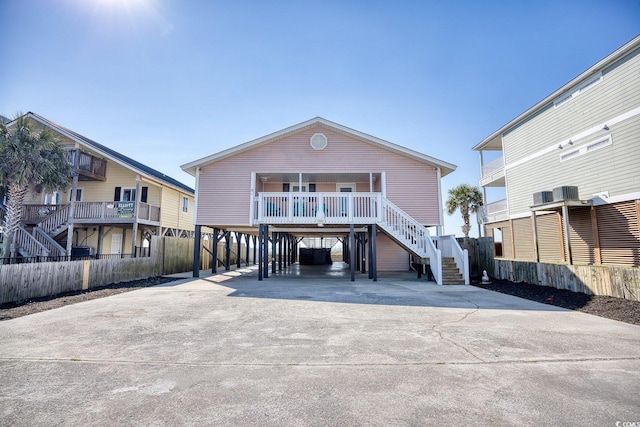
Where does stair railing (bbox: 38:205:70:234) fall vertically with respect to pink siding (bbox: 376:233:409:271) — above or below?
above

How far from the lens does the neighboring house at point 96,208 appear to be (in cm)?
1611

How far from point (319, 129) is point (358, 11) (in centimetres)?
521

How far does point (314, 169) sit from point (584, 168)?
11833 mm

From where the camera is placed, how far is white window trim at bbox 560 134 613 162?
1173cm

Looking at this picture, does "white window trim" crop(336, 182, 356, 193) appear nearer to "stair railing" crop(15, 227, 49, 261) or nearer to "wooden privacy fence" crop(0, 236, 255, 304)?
"wooden privacy fence" crop(0, 236, 255, 304)

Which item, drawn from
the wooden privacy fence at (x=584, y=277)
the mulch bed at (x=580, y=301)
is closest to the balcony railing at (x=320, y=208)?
the mulch bed at (x=580, y=301)

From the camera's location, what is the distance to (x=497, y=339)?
4340 mm

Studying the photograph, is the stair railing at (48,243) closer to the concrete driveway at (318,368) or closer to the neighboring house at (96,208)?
the neighboring house at (96,208)

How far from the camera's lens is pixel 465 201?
2570 cm

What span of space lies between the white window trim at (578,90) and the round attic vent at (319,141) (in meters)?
11.3

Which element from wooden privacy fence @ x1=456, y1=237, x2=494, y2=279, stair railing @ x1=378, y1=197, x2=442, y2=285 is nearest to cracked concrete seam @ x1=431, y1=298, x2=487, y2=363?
stair railing @ x1=378, y1=197, x2=442, y2=285

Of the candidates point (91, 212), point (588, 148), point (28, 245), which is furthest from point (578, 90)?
point (28, 245)

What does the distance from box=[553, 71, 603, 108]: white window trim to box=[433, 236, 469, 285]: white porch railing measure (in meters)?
8.80

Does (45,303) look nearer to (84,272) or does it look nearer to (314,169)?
(84,272)
